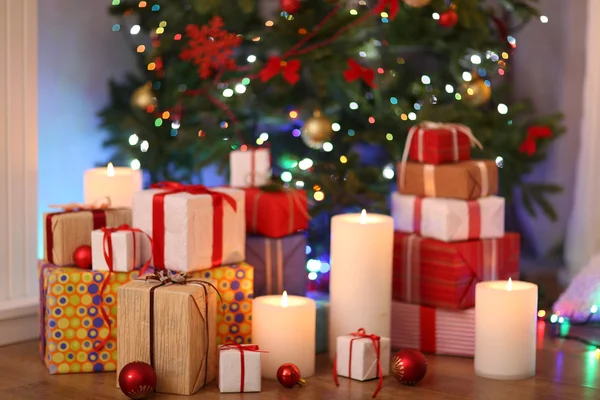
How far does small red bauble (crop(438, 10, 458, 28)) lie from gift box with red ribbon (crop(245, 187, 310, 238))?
2.67 ft

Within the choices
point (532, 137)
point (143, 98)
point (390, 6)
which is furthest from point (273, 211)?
point (532, 137)

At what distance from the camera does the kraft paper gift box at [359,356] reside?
242 cm

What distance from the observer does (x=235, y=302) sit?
2.55 m

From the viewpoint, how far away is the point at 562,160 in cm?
388

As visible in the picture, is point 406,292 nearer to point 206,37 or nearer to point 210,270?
point 210,270

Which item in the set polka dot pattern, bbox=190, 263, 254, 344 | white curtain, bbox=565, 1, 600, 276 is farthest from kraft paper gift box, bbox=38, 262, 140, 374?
white curtain, bbox=565, 1, 600, 276

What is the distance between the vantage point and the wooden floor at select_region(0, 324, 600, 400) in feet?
7.59

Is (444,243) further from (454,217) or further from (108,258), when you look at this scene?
(108,258)

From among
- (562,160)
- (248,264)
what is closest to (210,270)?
(248,264)

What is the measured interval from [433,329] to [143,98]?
132cm

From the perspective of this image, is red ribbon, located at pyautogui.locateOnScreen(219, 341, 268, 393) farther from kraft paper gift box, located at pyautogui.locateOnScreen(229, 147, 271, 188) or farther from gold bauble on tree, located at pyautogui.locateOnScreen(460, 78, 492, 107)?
gold bauble on tree, located at pyautogui.locateOnScreen(460, 78, 492, 107)

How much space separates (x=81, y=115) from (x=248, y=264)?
3.98ft

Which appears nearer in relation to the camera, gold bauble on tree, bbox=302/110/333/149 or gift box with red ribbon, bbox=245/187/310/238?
gift box with red ribbon, bbox=245/187/310/238

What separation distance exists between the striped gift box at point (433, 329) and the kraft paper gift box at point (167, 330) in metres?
0.67
